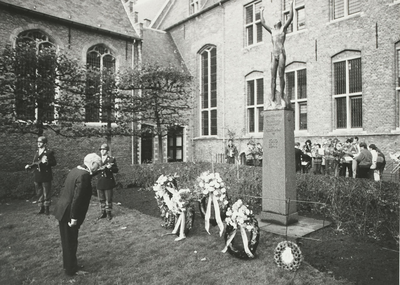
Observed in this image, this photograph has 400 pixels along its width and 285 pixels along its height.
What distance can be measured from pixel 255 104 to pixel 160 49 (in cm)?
883

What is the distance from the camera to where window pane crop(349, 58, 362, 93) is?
1313cm

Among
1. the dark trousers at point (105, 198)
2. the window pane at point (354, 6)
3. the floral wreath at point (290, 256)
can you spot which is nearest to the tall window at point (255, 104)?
the window pane at point (354, 6)

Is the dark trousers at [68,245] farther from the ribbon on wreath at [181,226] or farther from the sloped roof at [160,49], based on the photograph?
the sloped roof at [160,49]

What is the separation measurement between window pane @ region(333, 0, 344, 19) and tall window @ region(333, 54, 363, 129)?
225cm

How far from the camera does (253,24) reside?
17.5 metres

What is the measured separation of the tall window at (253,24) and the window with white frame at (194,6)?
529cm

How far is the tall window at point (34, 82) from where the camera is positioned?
36.3 feet

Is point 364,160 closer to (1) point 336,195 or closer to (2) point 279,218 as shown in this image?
(1) point 336,195

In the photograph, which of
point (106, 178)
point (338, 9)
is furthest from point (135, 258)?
point (338, 9)

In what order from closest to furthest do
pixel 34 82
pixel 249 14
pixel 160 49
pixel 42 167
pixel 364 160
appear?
1. pixel 42 167
2. pixel 364 160
3. pixel 34 82
4. pixel 249 14
5. pixel 160 49

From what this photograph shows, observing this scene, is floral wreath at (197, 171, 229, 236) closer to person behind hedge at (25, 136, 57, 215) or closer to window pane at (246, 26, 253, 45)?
person behind hedge at (25, 136, 57, 215)

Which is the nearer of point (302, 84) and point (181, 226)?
point (181, 226)

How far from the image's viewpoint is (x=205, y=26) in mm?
20328

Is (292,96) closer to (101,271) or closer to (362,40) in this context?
(362,40)
